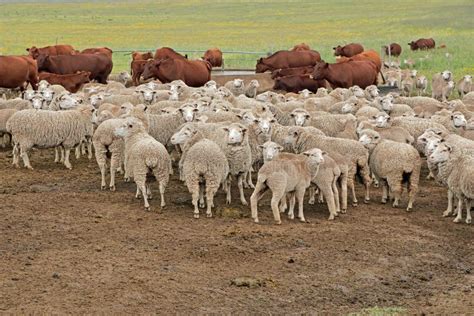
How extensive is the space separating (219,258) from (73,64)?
57.1 feet

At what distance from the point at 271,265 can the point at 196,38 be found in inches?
2243

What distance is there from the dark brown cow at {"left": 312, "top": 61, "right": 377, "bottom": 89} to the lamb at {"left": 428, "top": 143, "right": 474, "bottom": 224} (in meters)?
11.4

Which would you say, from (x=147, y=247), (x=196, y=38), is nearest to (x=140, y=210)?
(x=147, y=247)

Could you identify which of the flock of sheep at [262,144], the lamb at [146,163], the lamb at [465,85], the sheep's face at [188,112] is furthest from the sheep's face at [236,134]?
the lamb at [465,85]

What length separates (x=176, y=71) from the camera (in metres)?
23.5

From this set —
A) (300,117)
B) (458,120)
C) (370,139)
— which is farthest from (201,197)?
(458,120)

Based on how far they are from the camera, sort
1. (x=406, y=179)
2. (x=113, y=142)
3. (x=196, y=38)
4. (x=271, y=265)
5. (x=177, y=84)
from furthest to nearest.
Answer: (x=196, y=38) → (x=177, y=84) → (x=113, y=142) → (x=406, y=179) → (x=271, y=265)

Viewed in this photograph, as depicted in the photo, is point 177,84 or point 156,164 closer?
point 156,164

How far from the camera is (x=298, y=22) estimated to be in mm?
82375

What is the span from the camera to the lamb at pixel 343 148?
1196 cm

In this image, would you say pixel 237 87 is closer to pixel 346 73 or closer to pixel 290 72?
pixel 346 73

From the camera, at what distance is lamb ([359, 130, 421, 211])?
38.5 feet

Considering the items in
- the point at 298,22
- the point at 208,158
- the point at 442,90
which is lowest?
the point at 298,22

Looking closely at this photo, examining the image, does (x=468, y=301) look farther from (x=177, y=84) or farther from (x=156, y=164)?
(x=177, y=84)
